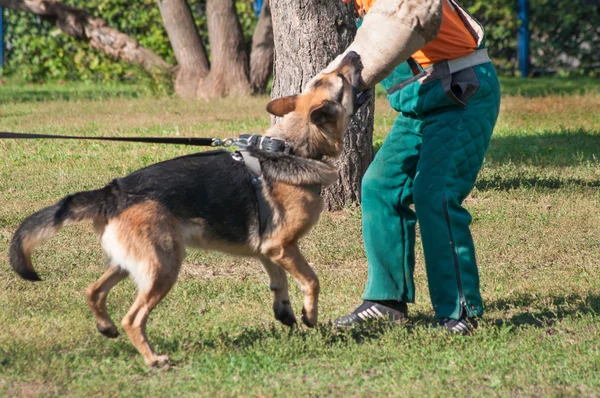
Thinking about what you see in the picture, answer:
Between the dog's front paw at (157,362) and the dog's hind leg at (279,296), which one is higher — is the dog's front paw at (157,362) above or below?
below

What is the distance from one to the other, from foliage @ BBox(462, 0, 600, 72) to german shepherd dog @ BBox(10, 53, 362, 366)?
14.4m

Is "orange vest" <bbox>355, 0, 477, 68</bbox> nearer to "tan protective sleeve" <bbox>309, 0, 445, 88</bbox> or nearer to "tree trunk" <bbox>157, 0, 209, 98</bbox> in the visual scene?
"tan protective sleeve" <bbox>309, 0, 445, 88</bbox>

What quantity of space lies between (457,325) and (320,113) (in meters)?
1.40

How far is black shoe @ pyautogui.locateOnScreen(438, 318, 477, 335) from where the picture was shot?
470cm

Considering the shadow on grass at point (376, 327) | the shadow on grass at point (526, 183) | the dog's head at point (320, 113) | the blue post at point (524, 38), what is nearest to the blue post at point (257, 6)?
the blue post at point (524, 38)

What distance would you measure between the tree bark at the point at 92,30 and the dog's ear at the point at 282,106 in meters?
11.7

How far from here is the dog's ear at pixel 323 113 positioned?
4.53 metres

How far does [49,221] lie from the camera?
4172 mm

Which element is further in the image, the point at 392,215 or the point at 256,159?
the point at 392,215

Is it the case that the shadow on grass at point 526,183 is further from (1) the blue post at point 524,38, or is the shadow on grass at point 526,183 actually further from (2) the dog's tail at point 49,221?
(1) the blue post at point 524,38

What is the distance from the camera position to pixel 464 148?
4582mm

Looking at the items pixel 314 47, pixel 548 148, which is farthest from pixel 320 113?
pixel 548 148

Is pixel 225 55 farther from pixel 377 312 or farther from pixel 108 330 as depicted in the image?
pixel 108 330

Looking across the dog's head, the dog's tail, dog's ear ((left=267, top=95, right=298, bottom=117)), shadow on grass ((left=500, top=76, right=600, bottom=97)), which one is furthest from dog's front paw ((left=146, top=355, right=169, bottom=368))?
shadow on grass ((left=500, top=76, right=600, bottom=97))
